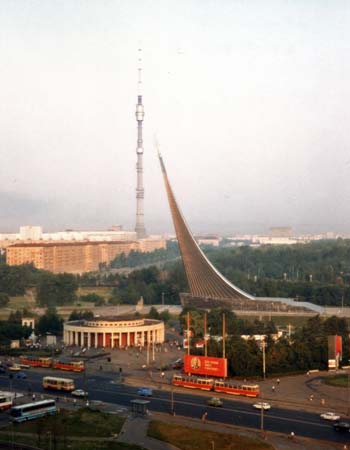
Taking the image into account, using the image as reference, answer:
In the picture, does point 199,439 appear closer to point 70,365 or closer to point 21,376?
point 21,376

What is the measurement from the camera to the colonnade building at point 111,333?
24719mm

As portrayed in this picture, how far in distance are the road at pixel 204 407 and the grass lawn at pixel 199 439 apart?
943 mm

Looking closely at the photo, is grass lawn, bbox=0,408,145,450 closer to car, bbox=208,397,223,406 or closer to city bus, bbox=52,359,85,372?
car, bbox=208,397,223,406

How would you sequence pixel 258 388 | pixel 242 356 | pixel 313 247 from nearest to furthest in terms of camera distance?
pixel 258 388 < pixel 242 356 < pixel 313 247

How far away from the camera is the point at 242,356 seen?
60.7 feet

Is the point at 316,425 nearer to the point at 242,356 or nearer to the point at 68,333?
the point at 242,356

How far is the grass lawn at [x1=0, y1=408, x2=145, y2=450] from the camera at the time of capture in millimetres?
12180

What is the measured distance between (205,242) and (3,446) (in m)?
97.3

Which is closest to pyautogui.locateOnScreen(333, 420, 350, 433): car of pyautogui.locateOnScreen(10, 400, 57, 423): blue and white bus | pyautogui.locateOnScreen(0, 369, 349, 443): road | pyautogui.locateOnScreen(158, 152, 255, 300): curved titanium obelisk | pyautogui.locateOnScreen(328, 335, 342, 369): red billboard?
pyautogui.locateOnScreen(0, 369, 349, 443): road

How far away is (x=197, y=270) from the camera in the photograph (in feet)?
101

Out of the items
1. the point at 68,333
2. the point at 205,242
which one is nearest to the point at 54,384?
the point at 68,333

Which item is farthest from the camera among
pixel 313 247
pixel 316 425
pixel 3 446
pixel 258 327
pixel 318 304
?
pixel 313 247

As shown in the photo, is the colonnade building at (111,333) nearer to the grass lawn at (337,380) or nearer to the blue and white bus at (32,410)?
the grass lawn at (337,380)

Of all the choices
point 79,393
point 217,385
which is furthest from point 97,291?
point 79,393
